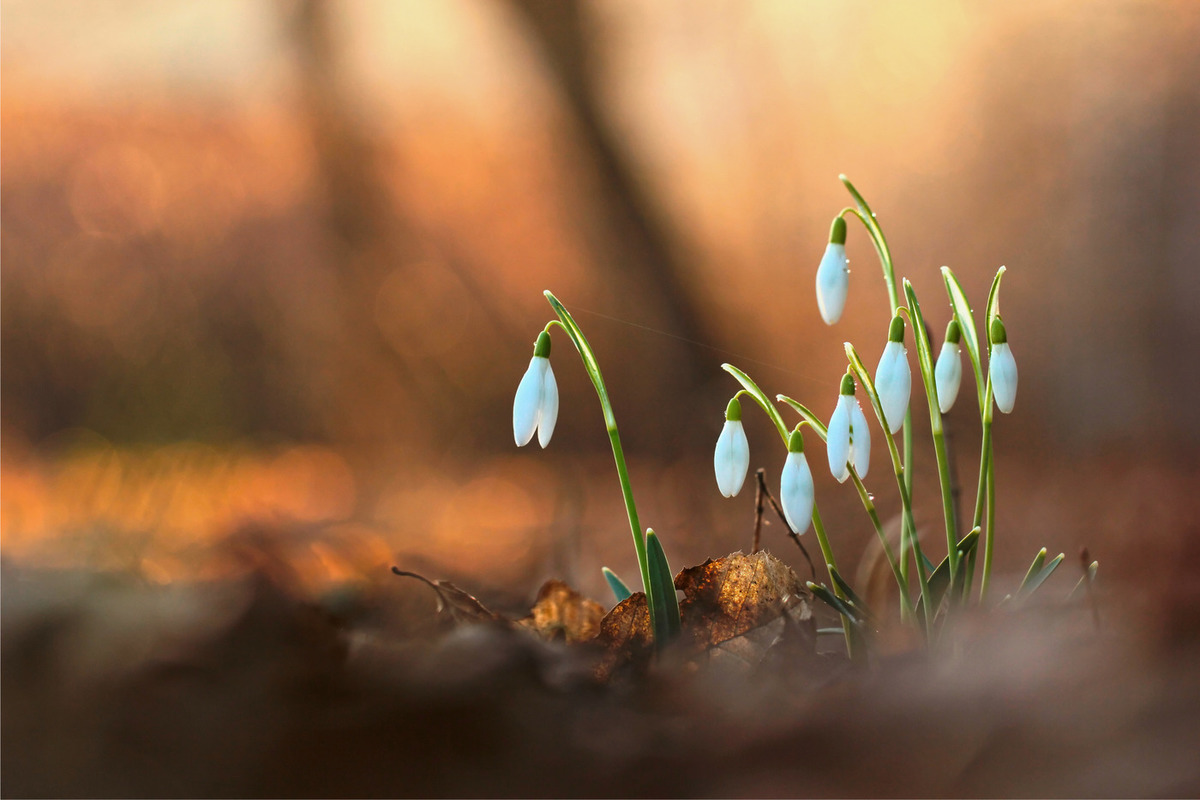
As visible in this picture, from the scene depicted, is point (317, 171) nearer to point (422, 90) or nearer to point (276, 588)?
point (422, 90)

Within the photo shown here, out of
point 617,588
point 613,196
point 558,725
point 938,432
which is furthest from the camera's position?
Answer: point 613,196

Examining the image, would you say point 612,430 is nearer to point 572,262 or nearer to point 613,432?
point 613,432

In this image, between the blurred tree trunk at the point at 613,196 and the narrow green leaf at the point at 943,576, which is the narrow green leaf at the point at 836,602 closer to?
the narrow green leaf at the point at 943,576

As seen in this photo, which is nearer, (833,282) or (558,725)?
(558,725)

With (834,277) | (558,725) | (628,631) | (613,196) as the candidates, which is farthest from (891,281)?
(613,196)

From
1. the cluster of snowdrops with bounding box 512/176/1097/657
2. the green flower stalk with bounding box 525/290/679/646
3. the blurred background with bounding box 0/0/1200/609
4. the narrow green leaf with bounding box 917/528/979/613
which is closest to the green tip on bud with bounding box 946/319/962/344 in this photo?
the cluster of snowdrops with bounding box 512/176/1097/657

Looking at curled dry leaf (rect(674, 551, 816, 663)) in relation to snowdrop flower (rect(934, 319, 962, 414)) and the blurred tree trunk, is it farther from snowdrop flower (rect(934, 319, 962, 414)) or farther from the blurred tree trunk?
the blurred tree trunk

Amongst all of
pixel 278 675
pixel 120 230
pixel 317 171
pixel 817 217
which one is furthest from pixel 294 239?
pixel 278 675
